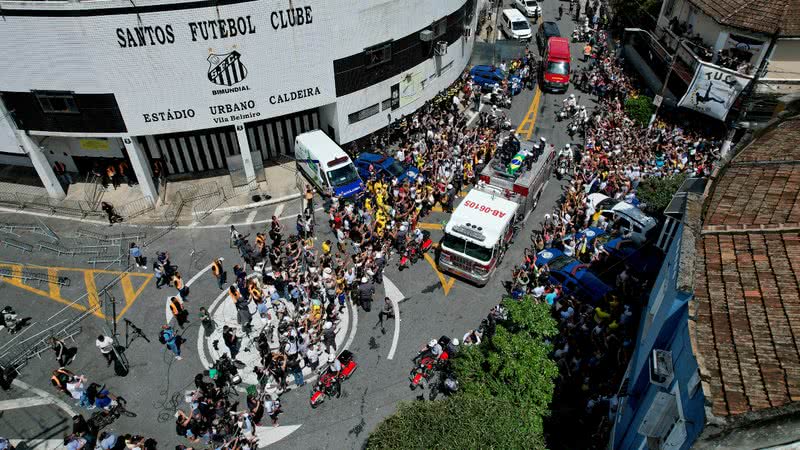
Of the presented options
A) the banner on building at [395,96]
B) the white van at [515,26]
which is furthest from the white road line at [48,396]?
the white van at [515,26]

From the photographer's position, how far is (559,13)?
163 feet

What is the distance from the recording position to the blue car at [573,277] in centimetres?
2055

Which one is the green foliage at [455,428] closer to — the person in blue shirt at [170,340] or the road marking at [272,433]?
the road marking at [272,433]

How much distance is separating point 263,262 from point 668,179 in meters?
19.2

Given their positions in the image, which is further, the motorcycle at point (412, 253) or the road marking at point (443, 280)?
the motorcycle at point (412, 253)

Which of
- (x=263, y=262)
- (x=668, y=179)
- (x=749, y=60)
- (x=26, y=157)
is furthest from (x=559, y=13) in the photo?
(x=26, y=157)

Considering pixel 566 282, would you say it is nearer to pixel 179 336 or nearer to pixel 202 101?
pixel 179 336

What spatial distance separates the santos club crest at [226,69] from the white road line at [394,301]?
11855 millimetres

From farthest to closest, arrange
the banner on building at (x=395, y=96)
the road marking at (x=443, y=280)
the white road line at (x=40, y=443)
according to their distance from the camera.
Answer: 1. the banner on building at (x=395, y=96)
2. the road marking at (x=443, y=280)
3. the white road line at (x=40, y=443)

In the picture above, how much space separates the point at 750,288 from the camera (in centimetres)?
1039

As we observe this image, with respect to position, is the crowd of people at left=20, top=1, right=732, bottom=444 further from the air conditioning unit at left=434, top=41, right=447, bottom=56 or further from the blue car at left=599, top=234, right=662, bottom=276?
the air conditioning unit at left=434, top=41, right=447, bottom=56

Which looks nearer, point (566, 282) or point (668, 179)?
point (566, 282)

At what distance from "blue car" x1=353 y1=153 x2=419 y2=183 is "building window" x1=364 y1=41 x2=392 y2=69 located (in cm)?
485

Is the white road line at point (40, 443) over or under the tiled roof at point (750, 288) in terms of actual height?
under
